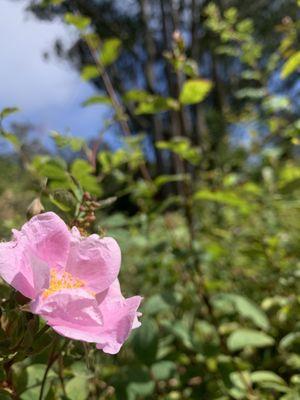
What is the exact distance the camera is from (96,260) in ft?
1.51

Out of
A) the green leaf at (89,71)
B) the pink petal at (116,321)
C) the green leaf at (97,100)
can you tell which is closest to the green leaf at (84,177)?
the pink petal at (116,321)

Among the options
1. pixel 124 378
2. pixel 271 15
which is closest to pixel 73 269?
pixel 124 378

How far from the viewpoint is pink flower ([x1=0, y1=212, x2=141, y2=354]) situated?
40cm

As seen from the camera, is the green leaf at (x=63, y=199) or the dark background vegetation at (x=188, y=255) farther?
the dark background vegetation at (x=188, y=255)

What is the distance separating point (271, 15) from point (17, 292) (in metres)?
11.8

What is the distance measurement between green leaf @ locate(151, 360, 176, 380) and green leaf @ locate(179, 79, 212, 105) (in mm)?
537

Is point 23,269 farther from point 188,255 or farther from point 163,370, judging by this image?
point 188,255

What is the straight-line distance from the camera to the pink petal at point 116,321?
415mm

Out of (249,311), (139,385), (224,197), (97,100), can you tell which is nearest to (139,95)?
(97,100)

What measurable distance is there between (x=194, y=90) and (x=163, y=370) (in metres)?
0.57

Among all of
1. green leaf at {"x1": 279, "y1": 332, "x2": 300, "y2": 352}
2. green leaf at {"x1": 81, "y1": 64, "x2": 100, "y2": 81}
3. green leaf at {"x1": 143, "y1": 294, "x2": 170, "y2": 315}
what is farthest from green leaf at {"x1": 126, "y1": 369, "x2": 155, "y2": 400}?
green leaf at {"x1": 81, "y1": 64, "x2": 100, "y2": 81}

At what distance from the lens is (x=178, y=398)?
1.07 m

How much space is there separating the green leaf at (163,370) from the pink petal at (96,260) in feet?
1.82

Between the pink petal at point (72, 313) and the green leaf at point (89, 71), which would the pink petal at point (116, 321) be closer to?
the pink petal at point (72, 313)
